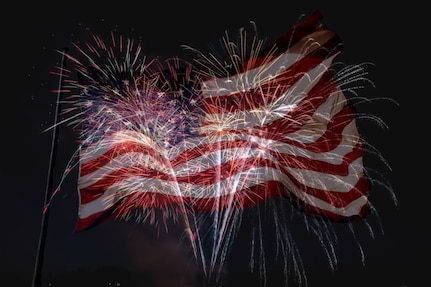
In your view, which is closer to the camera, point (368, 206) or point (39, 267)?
point (39, 267)

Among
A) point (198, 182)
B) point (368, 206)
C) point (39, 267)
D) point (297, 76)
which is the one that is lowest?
point (39, 267)

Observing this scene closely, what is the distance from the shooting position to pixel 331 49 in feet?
41.2

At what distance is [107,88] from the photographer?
13188mm

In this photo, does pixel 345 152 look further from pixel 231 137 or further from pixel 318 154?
pixel 231 137

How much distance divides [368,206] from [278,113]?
2.85m

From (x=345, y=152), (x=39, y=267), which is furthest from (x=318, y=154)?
(x=39, y=267)

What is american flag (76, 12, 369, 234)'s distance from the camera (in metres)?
12.6

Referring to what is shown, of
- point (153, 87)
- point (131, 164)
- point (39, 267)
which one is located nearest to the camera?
point (39, 267)

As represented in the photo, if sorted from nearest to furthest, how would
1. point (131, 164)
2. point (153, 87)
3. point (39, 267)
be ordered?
point (39, 267) < point (131, 164) < point (153, 87)

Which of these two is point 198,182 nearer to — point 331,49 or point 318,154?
point 318,154

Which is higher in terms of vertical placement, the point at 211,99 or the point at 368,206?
the point at 211,99

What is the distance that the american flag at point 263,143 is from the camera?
41.3 ft

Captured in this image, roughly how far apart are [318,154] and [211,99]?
2.59m

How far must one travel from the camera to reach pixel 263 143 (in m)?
12.9
